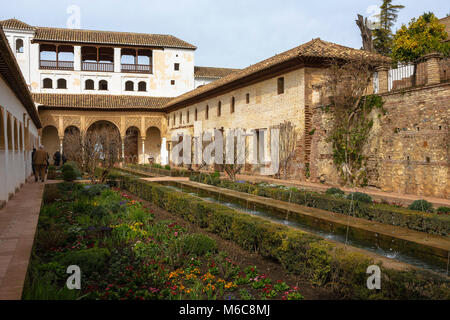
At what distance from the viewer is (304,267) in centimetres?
444

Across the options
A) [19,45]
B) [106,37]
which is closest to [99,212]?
[106,37]

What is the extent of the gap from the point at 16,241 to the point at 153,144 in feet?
95.9

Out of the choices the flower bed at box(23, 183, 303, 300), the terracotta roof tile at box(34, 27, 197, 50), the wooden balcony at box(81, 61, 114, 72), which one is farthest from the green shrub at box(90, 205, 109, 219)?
the wooden balcony at box(81, 61, 114, 72)

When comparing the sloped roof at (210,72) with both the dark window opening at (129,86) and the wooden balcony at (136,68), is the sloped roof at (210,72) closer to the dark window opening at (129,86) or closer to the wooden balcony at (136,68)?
the wooden balcony at (136,68)

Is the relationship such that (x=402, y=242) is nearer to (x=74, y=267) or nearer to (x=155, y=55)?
(x=74, y=267)

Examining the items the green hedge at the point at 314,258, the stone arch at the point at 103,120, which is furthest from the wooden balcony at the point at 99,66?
the green hedge at the point at 314,258

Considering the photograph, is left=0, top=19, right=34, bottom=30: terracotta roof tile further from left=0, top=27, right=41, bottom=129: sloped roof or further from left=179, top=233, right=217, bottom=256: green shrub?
left=179, top=233, right=217, bottom=256: green shrub

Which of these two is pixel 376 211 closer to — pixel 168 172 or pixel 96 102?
pixel 168 172

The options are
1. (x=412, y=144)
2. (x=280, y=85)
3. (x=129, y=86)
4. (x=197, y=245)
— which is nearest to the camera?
(x=197, y=245)

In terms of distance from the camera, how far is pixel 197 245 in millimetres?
5344

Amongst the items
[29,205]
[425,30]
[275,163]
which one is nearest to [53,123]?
[275,163]

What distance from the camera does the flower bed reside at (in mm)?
3816
